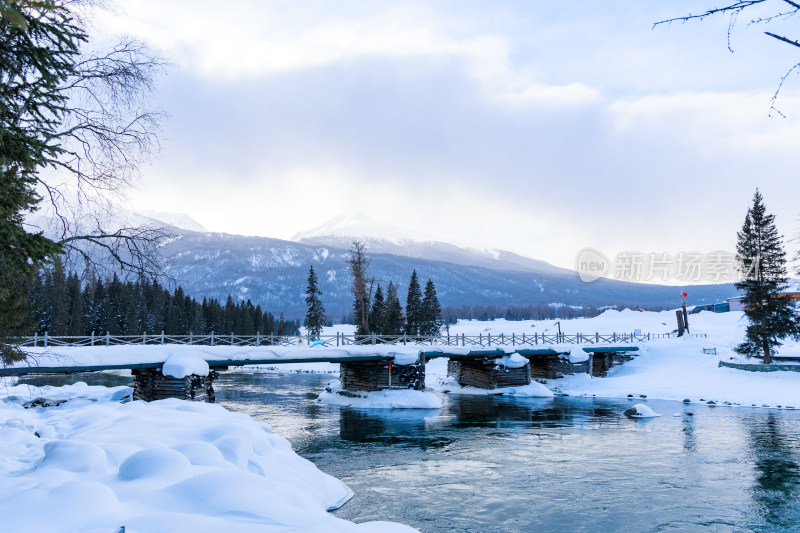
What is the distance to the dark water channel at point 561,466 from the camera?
491 inches

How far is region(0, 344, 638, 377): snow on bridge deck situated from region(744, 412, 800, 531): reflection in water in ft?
71.1

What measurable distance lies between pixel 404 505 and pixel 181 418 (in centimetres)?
740

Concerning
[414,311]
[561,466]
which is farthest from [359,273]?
[561,466]

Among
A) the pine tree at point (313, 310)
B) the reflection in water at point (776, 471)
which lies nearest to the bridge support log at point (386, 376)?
the reflection in water at point (776, 471)

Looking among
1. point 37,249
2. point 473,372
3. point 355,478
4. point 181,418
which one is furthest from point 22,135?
point 473,372

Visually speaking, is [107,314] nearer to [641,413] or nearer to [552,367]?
[552,367]

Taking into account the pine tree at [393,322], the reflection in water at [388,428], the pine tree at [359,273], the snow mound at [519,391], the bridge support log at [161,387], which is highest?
the pine tree at [359,273]

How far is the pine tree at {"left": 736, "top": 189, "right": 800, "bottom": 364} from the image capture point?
133 ft

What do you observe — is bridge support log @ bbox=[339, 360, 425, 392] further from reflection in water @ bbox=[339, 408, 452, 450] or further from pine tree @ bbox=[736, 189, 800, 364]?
pine tree @ bbox=[736, 189, 800, 364]

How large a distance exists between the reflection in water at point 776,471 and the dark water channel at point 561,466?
0.04m

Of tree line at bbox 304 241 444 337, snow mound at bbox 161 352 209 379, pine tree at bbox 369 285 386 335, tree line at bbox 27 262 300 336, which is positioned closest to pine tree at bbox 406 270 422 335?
tree line at bbox 304 241 444 337

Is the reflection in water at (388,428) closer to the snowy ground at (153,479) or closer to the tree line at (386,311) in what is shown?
the snowy ground at (153,479)

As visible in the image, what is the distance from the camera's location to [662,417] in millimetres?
28922

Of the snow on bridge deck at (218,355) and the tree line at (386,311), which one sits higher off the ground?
the tree line at (386,311)
